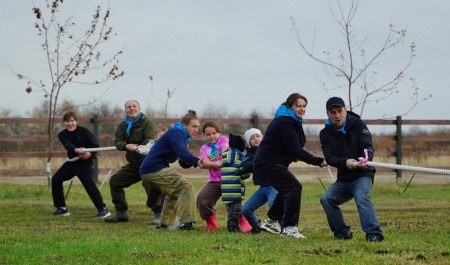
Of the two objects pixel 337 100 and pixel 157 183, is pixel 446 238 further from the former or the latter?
pixel 157 183

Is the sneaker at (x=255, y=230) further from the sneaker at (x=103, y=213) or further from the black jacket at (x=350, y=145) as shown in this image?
the sneaker at (x=103, y=213)

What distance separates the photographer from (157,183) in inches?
442

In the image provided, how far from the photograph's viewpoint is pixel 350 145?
941 centimetres

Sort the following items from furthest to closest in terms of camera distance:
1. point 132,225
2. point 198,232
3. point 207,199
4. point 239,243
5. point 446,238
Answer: point 132,225 → point 207,199 → point 198,232 → point 446,238 → point 239,243

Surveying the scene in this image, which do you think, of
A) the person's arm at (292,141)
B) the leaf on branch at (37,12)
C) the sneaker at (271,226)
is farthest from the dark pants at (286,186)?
the leaf on branch at (37,12)

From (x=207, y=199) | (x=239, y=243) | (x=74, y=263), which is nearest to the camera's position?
(x=74, y=263)

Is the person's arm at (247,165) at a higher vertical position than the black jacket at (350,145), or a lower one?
lower

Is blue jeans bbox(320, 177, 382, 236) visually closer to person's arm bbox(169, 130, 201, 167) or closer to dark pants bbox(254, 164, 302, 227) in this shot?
dark pants bbox(254, 164, 302, 227)

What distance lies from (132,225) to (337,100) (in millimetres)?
4164

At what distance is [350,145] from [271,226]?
1.83 metres

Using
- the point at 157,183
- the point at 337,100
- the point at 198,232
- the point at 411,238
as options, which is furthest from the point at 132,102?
the point at 411,238

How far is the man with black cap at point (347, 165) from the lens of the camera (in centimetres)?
916

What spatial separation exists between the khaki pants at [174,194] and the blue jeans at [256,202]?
71 cm

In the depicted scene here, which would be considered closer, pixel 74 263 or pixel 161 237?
pixel 74 263
